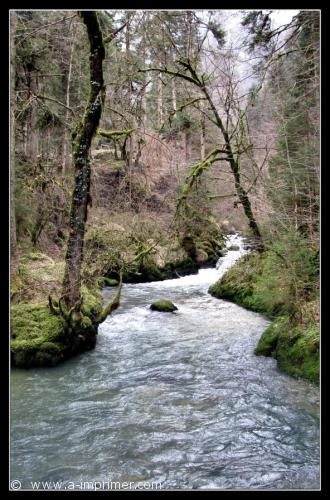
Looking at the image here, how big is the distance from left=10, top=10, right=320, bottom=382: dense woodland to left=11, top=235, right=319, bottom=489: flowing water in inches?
31.8

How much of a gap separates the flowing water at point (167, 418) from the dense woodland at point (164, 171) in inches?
31.8

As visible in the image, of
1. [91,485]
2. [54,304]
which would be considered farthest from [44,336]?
[91,485]

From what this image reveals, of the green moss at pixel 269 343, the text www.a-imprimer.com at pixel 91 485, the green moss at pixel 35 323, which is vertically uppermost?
the green moss at pixel 35 323

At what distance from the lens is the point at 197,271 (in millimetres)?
20172

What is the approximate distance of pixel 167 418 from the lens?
18.2 feet

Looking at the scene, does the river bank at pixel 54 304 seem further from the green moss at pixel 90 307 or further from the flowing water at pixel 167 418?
the flowing water at pixel 167 418

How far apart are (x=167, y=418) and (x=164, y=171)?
1660cm

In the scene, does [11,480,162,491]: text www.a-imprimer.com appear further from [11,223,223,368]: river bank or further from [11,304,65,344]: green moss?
[11,304,65,344]: green moss

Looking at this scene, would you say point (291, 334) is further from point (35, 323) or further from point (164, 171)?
point (164, 171)

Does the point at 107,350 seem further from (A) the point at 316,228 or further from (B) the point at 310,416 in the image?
(A) the point at 316,228

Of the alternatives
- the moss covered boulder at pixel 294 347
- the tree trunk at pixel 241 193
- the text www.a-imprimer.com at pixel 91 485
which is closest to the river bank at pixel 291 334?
the moss covered boulder at pixel 294 347

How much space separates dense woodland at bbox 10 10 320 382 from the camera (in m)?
7.55

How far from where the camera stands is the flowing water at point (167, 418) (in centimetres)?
432
